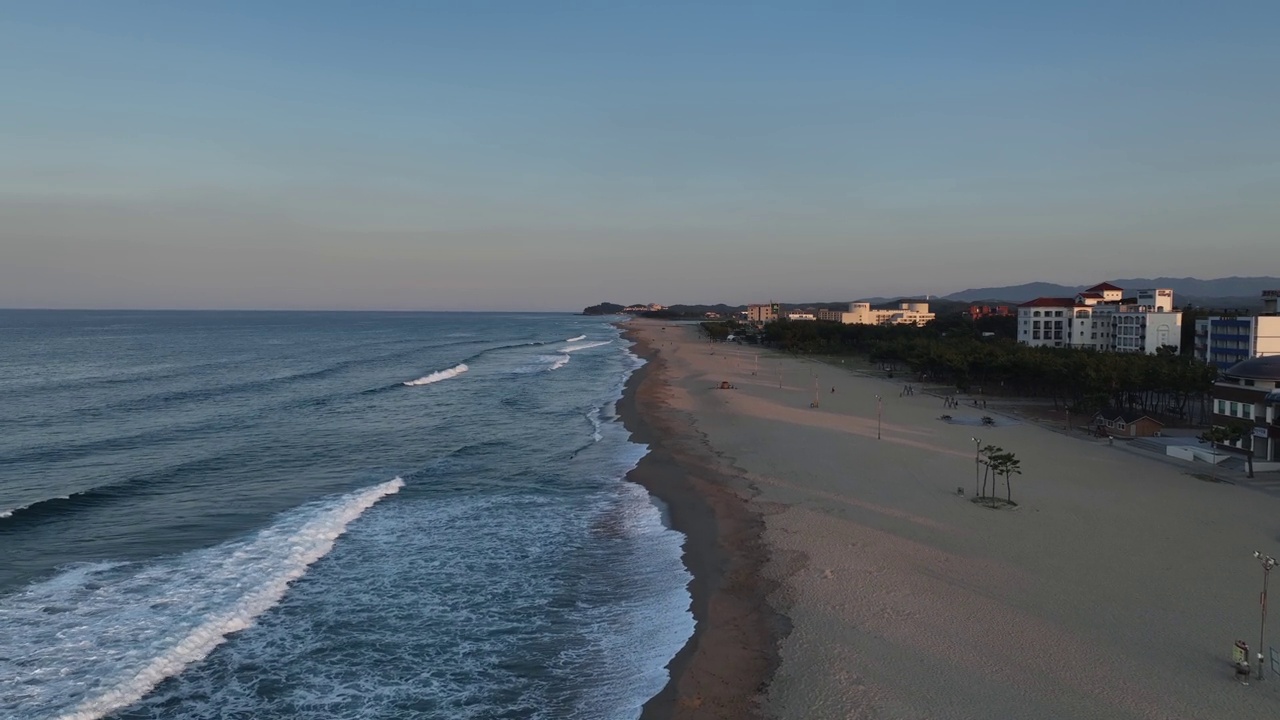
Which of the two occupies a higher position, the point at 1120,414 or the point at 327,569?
the point at 1120,414

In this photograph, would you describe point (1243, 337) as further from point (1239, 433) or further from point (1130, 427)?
point (1239, 433)

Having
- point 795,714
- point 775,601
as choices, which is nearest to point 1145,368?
point 775,601

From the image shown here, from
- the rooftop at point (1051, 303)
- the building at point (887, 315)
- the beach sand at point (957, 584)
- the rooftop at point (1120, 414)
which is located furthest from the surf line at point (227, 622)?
the building at point (887, 315)

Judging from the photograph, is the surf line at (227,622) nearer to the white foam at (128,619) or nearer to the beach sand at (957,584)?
the white foam at (128,619)

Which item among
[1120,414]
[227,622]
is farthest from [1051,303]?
[227,622]

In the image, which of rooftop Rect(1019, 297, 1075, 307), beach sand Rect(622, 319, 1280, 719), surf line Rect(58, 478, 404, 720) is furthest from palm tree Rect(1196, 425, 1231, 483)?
rooftop Rect(1019, 297, 1075, 307)

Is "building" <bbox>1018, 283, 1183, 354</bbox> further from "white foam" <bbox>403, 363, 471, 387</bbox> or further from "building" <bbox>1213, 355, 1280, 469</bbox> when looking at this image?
"white foam" <bbox>403, 363, 471, 387</bbox>
